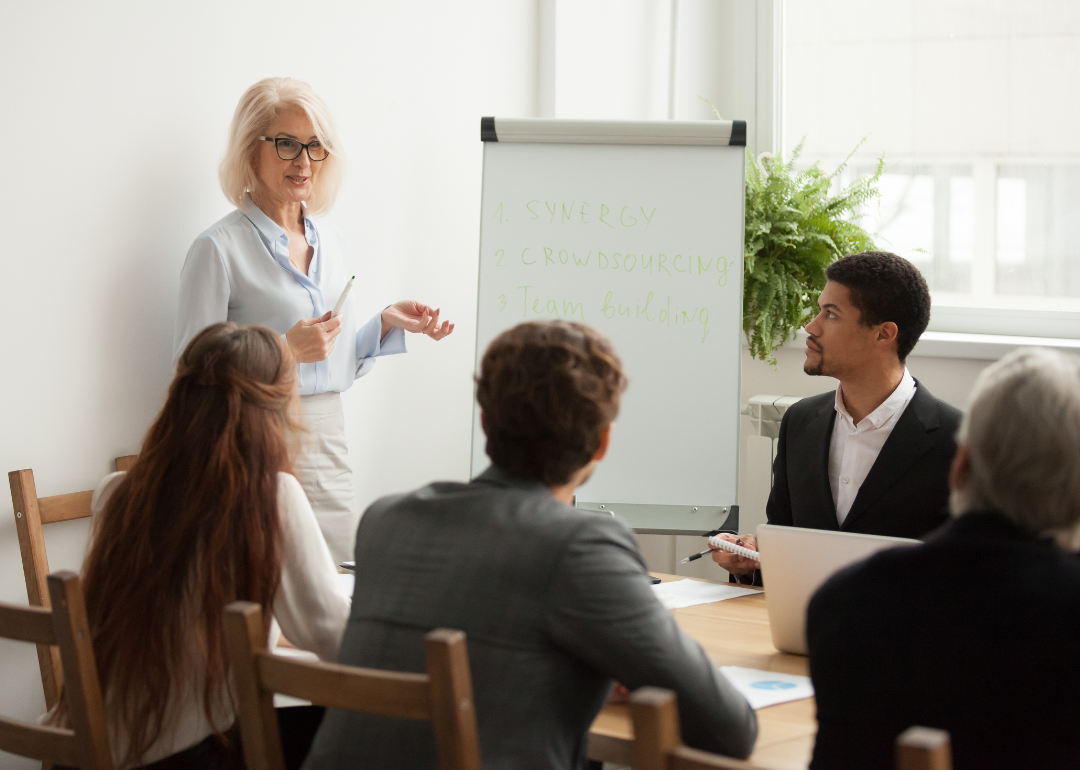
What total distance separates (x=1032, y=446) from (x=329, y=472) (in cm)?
191

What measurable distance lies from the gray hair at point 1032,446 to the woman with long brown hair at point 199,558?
3.01ft

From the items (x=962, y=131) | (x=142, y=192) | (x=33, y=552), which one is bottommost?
(x=33, y=552)

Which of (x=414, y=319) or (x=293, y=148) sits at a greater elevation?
(x=293, y=148)

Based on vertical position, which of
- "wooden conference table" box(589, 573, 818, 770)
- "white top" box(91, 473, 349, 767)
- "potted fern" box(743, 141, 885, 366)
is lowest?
"wooden conference table" box(589, 573, 818, 770)

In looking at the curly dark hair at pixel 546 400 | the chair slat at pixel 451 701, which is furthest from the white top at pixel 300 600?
the chair slat at pixel 451 701

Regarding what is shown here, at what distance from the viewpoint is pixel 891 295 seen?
224 centimetres

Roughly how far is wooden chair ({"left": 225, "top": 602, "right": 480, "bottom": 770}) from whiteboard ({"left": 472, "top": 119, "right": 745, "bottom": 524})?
168 centimetres

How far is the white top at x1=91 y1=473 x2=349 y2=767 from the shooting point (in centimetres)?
139

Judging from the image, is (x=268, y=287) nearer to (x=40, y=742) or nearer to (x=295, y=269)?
(x=295, y=269)

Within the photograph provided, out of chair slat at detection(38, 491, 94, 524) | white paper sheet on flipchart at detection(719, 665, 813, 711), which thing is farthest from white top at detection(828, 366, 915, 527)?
chair slat at detection(38, 491, 94, 524)

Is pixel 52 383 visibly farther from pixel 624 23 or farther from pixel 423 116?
pixel 624 23

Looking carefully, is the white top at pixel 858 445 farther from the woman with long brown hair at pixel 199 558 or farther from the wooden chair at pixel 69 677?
the wooden chair at pixel 69 677

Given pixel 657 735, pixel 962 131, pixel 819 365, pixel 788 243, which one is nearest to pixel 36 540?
pixel 657 735

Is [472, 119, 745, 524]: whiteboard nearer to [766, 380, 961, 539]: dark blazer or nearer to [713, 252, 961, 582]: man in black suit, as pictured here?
[713, 252, 961, 582]: man in black suit
